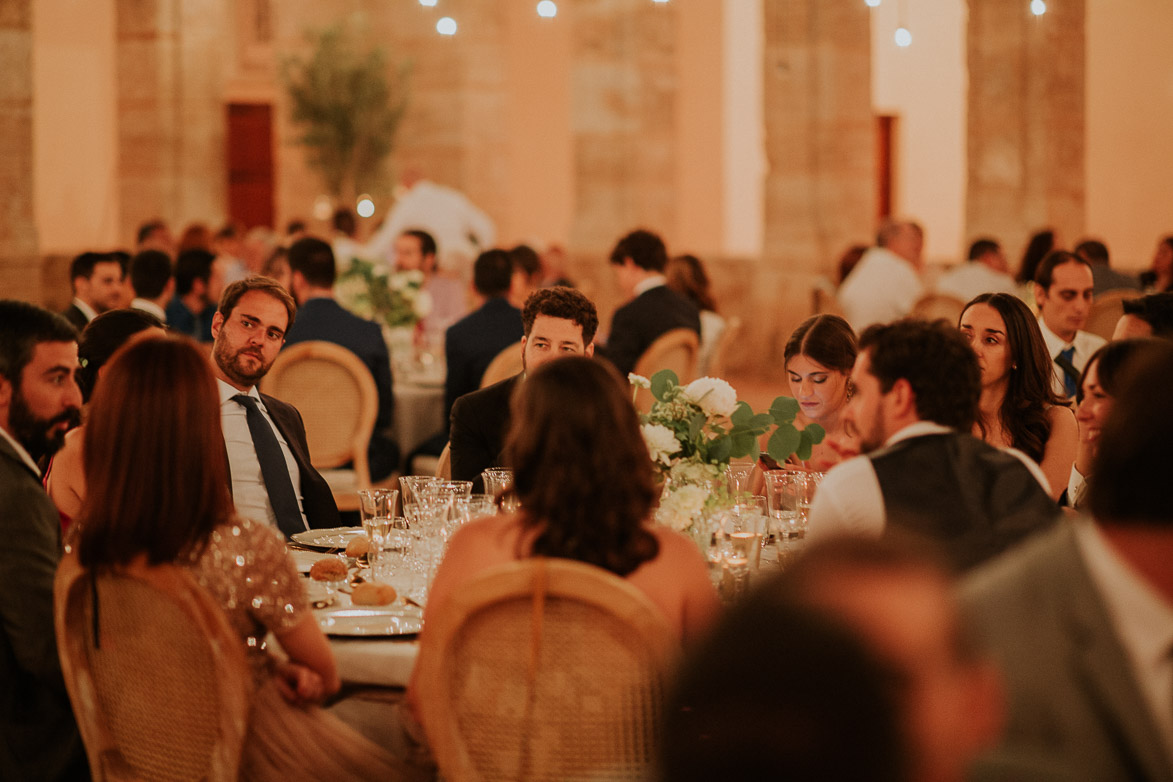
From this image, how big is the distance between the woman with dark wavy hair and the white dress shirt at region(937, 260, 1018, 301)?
6.45 meters

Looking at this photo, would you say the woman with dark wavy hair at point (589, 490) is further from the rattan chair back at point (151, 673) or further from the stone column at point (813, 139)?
the stone column at point (813, 139)

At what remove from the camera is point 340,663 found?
2.36 metres

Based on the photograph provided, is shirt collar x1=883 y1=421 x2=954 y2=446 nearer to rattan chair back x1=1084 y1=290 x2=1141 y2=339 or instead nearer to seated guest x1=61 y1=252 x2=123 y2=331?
seated guest x1=61 y1=252 x2=123 y2=331

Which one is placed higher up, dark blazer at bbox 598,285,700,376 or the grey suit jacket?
dark blazer at bbox 598,285,700,376

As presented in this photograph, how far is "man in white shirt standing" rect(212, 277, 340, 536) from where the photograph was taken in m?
3.43

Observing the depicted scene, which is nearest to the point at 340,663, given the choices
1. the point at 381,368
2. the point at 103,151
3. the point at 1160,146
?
the point at 381,368

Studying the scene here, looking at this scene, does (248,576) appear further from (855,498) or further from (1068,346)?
(1068,346)

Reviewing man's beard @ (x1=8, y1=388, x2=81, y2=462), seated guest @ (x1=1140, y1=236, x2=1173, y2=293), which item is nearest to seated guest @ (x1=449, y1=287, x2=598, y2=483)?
man's beard @ (x1=8, y1=388, x2=81, y2=462)

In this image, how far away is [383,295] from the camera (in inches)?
291

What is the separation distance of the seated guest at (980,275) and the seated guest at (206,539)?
6531 millimetres

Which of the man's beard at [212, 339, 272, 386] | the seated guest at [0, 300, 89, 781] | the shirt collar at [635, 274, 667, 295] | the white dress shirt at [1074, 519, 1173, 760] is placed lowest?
the seated guest at [0, 300, 89, 781]

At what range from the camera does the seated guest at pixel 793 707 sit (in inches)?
36.4

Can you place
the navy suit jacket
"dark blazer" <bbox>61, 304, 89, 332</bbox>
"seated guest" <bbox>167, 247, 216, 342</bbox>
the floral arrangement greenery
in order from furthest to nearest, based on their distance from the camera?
the floral arrangement greenery → "seated guest" <bbox>167, 247, 216, 342</bbox> → the navy suit jacket → "dark blazer" <bbox>61, 304, 89, 332</bbox>

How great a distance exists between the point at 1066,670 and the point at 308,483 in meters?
2.53
